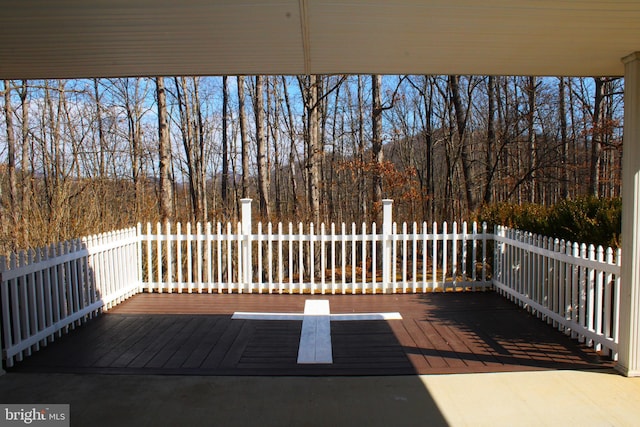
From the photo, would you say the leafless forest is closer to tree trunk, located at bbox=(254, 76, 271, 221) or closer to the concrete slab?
tree trunk, located at bbox=(254, 76, 271, 221)

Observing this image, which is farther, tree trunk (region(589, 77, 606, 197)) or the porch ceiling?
tree trunk (region(589, 77, 606, 197))

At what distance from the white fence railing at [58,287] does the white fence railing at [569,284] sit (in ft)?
18.8

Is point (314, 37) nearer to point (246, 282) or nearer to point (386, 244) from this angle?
point (386, 244)

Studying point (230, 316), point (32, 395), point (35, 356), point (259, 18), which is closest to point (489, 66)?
point (259, 18)

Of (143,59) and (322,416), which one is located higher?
(143,59)

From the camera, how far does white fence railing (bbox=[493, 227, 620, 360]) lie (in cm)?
409

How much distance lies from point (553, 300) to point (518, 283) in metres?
1.04

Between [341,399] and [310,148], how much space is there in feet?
30.8

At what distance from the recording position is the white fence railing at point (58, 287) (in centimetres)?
415

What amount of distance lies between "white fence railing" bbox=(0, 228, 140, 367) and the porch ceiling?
2.08 m

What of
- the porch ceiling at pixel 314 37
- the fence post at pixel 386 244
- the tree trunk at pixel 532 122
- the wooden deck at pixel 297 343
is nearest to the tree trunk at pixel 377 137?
the tree trunk at pixel 532 122

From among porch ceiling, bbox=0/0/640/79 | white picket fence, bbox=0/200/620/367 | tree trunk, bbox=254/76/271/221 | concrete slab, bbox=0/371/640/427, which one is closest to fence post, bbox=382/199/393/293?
white picket fence, bbox=0/200/620/367

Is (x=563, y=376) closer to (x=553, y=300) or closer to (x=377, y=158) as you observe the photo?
(x=553, y=300)

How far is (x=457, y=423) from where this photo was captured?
9.96ft
